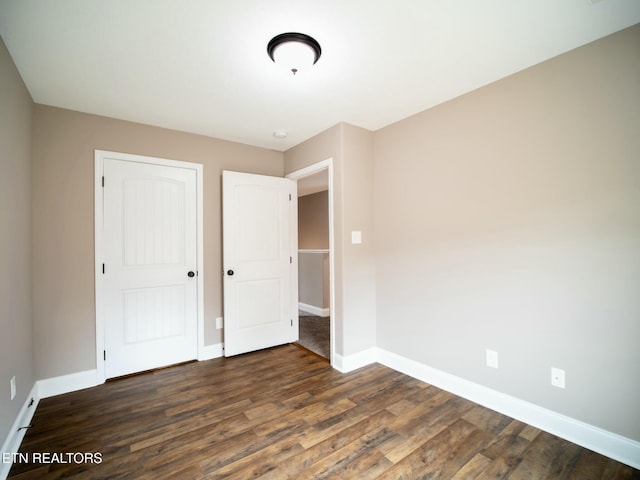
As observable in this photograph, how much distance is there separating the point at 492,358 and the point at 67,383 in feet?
11.3

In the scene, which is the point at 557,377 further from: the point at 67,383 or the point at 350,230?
the point at 67,383

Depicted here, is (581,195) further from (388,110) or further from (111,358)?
(111,358)

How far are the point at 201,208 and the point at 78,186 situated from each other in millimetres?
1033

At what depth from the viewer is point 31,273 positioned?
92.5 inches

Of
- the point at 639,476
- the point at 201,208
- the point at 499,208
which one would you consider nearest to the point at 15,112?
the point at 201,208

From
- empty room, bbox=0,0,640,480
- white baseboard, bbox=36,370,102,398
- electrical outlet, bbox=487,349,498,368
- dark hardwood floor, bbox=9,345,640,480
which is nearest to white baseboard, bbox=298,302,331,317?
empty room, bbox=0,0,640,480

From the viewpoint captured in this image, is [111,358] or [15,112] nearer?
[15,112]

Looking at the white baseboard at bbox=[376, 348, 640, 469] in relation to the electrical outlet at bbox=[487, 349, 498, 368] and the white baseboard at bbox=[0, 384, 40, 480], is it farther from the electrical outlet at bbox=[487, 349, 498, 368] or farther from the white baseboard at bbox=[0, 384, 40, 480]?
the white baseboard at bbox=[0, 384, 40, 480]

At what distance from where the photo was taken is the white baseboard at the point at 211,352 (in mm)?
3186

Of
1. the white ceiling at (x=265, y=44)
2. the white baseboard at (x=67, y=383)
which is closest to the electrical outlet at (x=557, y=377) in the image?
the white ceiling at (x=265, y=44)

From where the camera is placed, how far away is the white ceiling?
152cm

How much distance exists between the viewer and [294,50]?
1.73 metres

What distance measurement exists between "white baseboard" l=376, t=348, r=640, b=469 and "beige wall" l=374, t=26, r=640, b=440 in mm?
52

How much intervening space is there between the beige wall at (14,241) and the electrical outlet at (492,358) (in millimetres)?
3073
